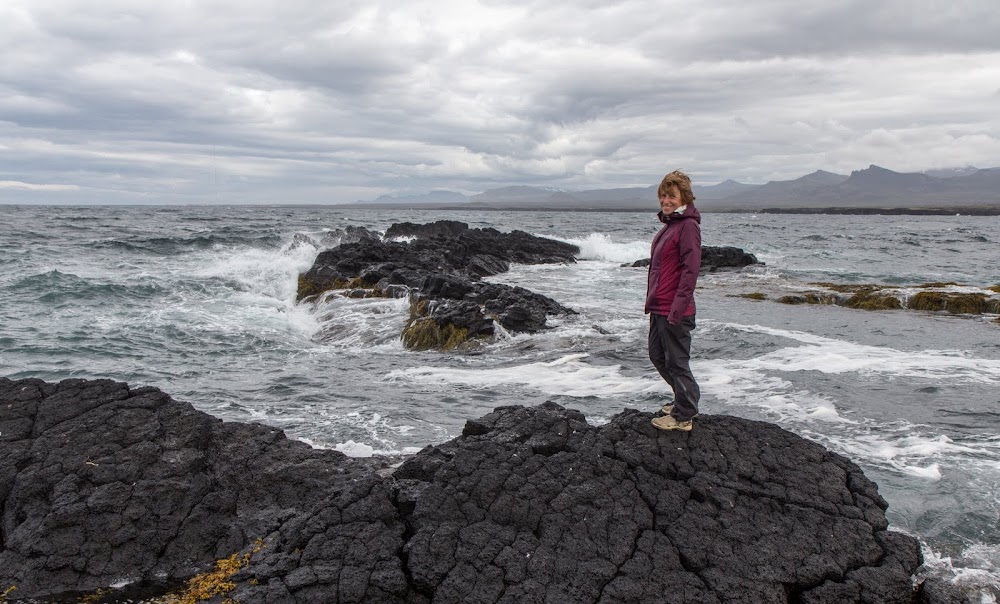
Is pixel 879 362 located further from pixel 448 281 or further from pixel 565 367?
pixel 448 281

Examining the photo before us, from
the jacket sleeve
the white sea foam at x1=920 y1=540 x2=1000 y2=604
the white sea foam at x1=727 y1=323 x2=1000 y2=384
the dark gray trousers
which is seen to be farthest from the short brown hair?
the white sea foam at x1=727 y1=323 x2=1000 y2=384

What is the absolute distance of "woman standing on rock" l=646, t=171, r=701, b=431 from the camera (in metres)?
5.53

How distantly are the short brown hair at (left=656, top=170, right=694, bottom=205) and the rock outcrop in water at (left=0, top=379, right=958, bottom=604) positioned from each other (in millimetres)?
2037

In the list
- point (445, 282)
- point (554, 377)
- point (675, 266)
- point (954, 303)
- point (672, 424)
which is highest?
point (675, 266)

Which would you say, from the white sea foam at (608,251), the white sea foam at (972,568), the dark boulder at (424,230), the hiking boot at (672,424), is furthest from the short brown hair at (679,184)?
the dark boulder at (424,230)

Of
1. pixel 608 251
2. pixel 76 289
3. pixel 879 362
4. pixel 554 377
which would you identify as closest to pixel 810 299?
pixel 879 362

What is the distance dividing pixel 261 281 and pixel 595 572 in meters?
23.0

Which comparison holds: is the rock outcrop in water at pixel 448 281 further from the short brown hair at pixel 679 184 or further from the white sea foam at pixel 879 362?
the short brown hair at pixel 679 184

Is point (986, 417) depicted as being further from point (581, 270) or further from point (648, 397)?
point (581, 270)

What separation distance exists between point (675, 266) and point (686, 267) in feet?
0.56

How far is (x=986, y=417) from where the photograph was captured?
29.2 feet

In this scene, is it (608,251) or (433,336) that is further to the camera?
(608,251)

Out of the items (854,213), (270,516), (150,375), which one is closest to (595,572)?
(270,516)

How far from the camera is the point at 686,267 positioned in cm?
554
